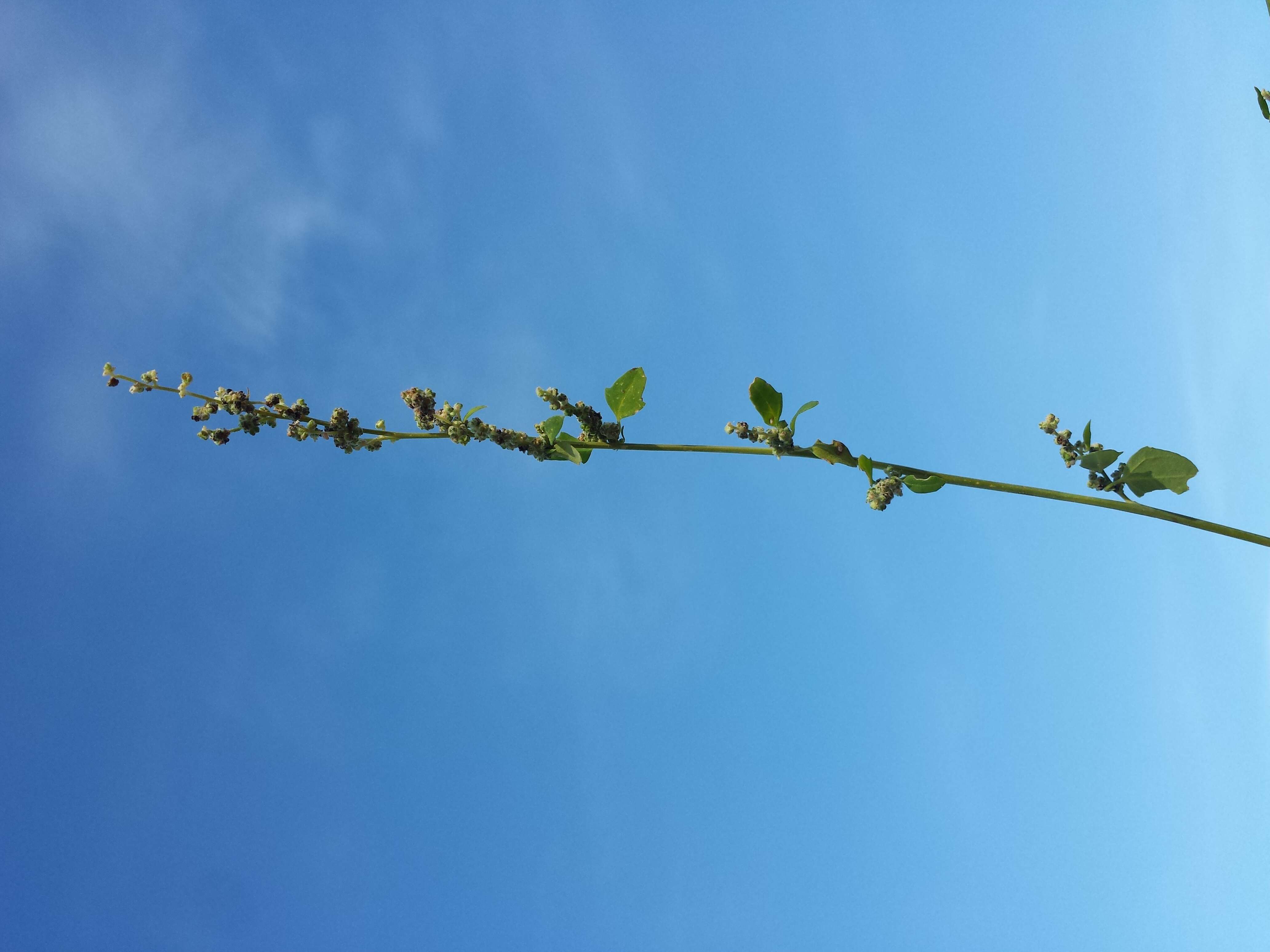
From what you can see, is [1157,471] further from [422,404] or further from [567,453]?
[422,404]

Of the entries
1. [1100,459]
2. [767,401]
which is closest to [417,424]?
[767,401]

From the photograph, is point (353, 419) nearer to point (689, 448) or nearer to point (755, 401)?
point (689, 448)

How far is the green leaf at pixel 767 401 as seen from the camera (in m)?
2.93

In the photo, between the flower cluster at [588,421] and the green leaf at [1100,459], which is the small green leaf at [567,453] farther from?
the green leaf at [1100,459]

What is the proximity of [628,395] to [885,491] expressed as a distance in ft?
3.57

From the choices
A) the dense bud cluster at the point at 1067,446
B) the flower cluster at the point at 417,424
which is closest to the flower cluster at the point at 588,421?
the flower cluster at the point at 417,424

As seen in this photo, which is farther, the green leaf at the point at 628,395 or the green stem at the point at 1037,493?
the green leaf at the point at 628,395

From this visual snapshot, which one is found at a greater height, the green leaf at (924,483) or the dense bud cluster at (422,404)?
the dense bud cluster at (422,404)

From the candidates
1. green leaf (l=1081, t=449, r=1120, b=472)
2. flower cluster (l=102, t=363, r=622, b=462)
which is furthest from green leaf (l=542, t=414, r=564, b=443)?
green leaf (l=1081, t=449, r=1120, b=472)

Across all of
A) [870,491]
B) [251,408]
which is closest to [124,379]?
[251,408]

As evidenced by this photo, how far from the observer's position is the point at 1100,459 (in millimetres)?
3018

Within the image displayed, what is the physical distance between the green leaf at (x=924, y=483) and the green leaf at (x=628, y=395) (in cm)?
109

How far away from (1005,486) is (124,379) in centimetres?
341

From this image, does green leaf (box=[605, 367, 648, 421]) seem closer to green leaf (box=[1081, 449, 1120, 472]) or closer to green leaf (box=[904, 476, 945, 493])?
green leaf (box=[904, 476, 945, 493])
